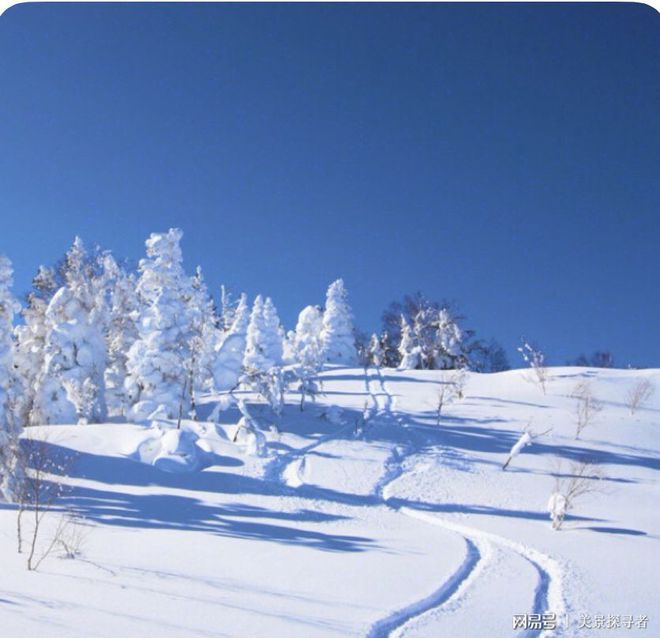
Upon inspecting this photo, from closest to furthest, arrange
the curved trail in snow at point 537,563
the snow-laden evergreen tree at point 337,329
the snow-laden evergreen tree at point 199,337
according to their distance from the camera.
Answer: the curved trail in snow at point 537,563 → the snow-laden evergreen tree at point 199,337 → the snow-laden evergreen tree at point 337,329

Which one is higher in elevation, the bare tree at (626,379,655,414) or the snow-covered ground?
the bare tree at (626,379,655,414)

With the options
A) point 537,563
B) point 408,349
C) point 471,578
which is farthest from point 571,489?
point 408,349

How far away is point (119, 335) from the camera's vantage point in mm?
38750

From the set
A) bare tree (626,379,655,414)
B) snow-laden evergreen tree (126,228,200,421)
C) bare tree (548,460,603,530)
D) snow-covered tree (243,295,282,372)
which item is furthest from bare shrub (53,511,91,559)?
bare tree (626,379,655,414)

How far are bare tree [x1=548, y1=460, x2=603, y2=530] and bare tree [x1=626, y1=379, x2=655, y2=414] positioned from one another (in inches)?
623

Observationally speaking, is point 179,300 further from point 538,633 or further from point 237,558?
point 538,633

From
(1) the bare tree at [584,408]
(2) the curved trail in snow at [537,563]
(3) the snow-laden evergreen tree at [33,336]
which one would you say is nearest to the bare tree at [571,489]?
(2) the curved trail in snow at [537,563]

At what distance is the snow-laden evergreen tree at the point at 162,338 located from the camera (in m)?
32.9

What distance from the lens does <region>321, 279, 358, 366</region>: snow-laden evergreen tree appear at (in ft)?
233

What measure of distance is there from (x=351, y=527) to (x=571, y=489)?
911 cm

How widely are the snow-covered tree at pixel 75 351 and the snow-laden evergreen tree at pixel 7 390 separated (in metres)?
6.75

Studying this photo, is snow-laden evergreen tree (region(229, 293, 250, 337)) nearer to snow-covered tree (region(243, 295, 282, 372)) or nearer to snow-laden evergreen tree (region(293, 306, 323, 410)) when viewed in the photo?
snow-covered tree (region(243, 295, 282, 372))

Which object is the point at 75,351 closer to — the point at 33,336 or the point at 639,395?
the point at 33,336

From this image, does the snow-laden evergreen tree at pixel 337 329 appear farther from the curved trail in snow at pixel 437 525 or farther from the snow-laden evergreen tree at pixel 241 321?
the curved trail in snow at pixel 437 525
